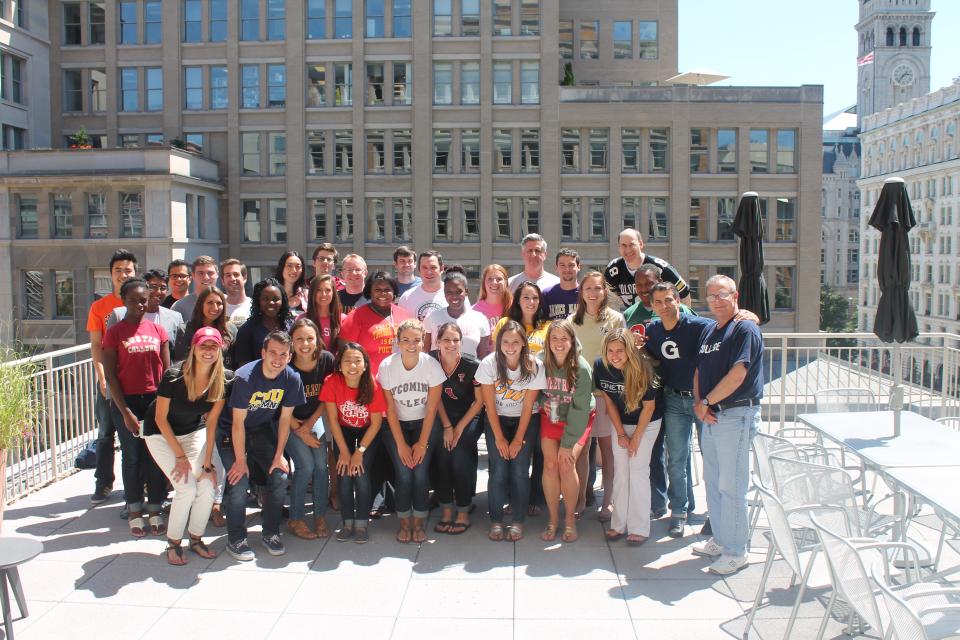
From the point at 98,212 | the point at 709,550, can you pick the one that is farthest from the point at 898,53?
the point at 709,550

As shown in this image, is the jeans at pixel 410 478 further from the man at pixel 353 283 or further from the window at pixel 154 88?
the window at pixel 154 88

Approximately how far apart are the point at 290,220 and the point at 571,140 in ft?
53.9

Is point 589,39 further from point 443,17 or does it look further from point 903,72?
point 903,72

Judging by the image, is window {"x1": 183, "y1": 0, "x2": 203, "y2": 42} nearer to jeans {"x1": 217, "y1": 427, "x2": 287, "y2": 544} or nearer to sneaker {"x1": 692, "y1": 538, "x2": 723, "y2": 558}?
jeans {"x1": 217, "y1": 427, "x2": 287, "y2": 544}

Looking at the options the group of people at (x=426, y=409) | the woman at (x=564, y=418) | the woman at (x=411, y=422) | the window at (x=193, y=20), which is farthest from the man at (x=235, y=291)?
the window at (x=193, y=20)

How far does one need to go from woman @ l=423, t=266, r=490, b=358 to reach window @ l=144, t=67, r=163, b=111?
4431 centimetres

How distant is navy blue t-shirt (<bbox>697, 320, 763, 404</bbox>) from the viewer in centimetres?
589

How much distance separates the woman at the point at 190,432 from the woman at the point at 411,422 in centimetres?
136

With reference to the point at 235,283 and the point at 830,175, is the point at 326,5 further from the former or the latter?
the point at 830,175

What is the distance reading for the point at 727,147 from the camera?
44906 millimetres

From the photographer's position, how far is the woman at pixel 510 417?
21.7 feet

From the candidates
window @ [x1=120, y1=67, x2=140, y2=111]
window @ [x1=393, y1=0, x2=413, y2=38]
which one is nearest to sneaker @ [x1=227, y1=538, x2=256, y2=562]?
window @ [x1=393, y1=0, x2=413, y2=38]

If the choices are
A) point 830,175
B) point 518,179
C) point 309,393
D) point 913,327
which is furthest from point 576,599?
point 830,175

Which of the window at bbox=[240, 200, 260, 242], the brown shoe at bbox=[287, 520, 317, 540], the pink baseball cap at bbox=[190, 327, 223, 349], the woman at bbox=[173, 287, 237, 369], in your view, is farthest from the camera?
the window at bbox=[240, 200, 260, 242]
